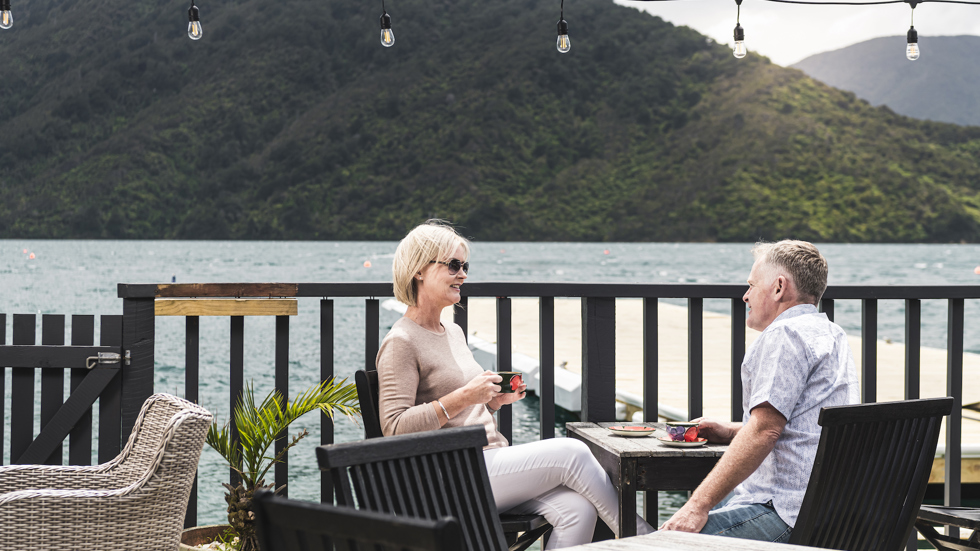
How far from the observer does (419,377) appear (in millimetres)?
2416

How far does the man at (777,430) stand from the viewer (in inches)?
78.8

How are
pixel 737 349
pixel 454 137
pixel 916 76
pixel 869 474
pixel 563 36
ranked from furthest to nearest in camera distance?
pixel 916 76 → pixel 454 137 → pixel 563 36 → pixel 737 349 → pixel 869 474

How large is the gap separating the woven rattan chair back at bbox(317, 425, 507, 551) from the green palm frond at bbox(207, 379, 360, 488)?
1114 mm

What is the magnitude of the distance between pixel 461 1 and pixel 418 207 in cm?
2140

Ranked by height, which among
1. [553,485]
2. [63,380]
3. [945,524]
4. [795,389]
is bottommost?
[945,524]

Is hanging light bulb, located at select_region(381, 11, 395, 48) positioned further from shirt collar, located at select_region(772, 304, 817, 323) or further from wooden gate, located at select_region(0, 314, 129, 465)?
shirt collar, located at select_region(772, 304, 817, 323)

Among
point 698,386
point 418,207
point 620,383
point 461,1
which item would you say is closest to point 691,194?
point 418,207

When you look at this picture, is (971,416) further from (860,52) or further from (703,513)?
(860,52)

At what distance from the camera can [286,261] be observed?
60188 mm

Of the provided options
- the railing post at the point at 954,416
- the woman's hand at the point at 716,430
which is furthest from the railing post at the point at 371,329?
the railing post at the point at 954,416

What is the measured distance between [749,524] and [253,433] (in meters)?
1.63

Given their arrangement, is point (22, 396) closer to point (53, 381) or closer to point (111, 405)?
point (53, 381)

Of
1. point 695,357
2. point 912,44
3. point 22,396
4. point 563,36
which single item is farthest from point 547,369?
point 912,44

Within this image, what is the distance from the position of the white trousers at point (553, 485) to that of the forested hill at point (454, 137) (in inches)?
2477
